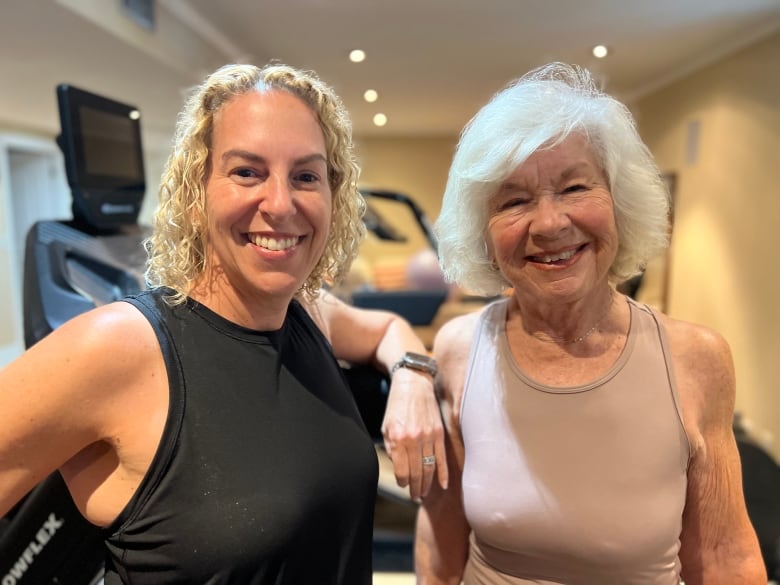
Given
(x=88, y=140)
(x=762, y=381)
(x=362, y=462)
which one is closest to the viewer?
(x=362, y=462)

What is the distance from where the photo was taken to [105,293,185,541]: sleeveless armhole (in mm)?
819

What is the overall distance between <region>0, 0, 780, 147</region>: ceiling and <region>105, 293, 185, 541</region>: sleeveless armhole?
214 cm

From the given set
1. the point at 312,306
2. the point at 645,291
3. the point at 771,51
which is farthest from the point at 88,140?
the point at 645,291

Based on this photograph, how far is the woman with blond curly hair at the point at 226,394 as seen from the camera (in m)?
0.81

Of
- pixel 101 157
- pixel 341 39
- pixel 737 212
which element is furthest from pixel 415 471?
pixel 737 212

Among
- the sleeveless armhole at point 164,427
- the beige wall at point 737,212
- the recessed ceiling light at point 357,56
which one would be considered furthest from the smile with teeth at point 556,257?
the recessed ceiling light at point 357,56

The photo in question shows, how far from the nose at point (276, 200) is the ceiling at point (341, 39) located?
81.4 inches

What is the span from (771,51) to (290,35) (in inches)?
121

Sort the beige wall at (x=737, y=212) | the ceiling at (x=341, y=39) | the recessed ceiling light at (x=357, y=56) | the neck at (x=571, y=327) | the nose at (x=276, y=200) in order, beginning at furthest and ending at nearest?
the recessed ceiling light at (x=357, y=56) < the beige wall at (x=737, y=212) < the ceiling at (x=341, y=39) < the neck at (x=571, y=327) < the nose at (x=276, y=200)

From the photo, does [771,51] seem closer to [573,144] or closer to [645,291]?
[645,291]

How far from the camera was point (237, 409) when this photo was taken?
0.89 meters

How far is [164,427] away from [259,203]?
0.36m

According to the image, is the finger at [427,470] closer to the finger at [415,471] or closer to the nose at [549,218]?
the finger at [415,471]

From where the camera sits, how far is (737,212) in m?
4.16
